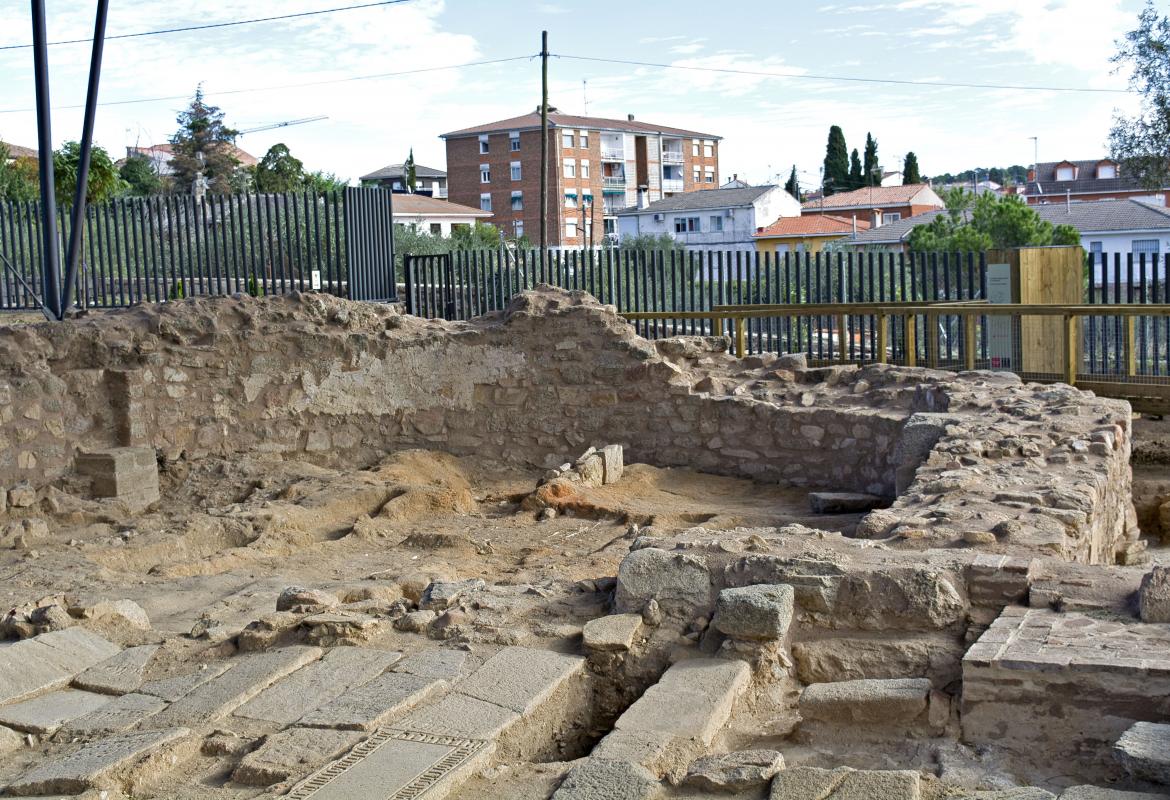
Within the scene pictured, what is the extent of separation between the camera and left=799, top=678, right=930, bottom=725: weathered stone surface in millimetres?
4125

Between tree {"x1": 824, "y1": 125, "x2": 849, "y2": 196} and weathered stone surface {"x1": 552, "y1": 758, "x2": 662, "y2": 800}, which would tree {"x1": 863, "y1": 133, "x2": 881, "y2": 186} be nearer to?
tree {"x1": 824, "y1": 125, "x2": 849, "y2": 196}

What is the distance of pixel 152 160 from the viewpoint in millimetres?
57281

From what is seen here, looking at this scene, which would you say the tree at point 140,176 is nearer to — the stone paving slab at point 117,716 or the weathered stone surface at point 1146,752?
the stone paving slab at point 117,716

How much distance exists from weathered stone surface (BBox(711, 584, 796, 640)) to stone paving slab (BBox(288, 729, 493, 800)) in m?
1.21

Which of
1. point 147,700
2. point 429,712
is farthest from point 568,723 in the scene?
point 147,700

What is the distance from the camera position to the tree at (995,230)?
3919 centimetres

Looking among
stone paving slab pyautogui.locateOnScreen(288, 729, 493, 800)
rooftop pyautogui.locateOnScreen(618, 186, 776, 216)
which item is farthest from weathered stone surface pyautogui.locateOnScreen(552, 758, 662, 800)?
rooftop pyautogui.locateOnScreen(618, 186, 776, 216)

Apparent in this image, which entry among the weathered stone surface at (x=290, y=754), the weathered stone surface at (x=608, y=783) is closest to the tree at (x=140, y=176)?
the weathered stone surface at (x=290, y=754)

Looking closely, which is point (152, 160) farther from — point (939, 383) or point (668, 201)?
point (939, 383)

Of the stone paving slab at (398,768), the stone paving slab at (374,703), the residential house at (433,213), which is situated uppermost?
the residential house at (433,213)

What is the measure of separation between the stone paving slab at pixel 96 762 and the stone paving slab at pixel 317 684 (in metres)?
0.32

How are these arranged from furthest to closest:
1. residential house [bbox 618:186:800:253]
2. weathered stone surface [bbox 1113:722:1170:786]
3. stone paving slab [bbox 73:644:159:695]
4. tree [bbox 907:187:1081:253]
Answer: residential house [bbox 618:186:800:253] < tree [bbox 907:187:1081:253] < stone paving slab [bbox 73:644:159:695] < weathered stone surface [bbox 1113:722:1170:786]

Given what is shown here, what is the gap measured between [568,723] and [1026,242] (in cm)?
3953

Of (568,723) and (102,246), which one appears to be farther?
(102,246)
